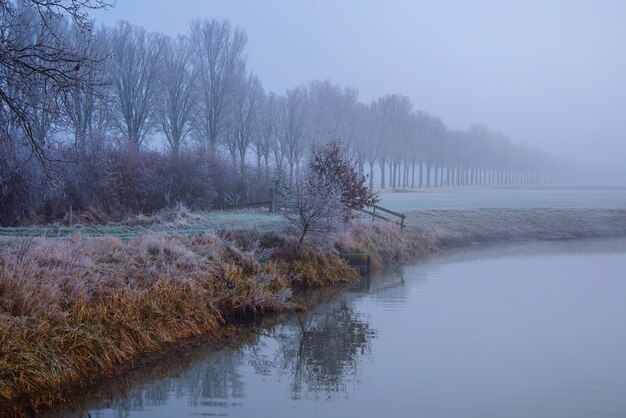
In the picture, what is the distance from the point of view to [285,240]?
70.5 feet

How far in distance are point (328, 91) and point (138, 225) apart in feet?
139

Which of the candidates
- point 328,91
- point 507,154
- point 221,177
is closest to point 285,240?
point 221,177

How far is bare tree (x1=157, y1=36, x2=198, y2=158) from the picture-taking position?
4259 cm

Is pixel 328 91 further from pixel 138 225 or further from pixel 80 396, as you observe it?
pixel 80 396

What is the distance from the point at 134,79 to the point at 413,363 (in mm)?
33093

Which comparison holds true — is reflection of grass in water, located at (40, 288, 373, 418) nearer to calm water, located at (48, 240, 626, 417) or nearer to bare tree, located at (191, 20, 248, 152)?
calm water, located at (48, 240, 626, 417)

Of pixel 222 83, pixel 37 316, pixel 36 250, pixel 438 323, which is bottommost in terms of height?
pixel 438 323

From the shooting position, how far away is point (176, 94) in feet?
141

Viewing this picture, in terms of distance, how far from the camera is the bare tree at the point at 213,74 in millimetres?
44188

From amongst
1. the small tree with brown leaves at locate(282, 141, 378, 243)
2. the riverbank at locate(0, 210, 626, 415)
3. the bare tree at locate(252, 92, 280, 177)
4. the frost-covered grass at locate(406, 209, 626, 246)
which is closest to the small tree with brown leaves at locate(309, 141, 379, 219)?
the small tree with brown leaves at locate(282, 141, 378, 243)

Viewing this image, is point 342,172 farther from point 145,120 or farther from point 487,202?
point 487,202

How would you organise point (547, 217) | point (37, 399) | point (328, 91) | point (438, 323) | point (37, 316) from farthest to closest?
point (328, 91)
point (547, 217)
point (438, 323)
point (37, 316)
point (37, 399)

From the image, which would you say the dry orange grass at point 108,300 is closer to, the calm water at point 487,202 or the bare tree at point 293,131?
the calm water at point 487,202

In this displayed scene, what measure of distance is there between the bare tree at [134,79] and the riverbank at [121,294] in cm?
2235
